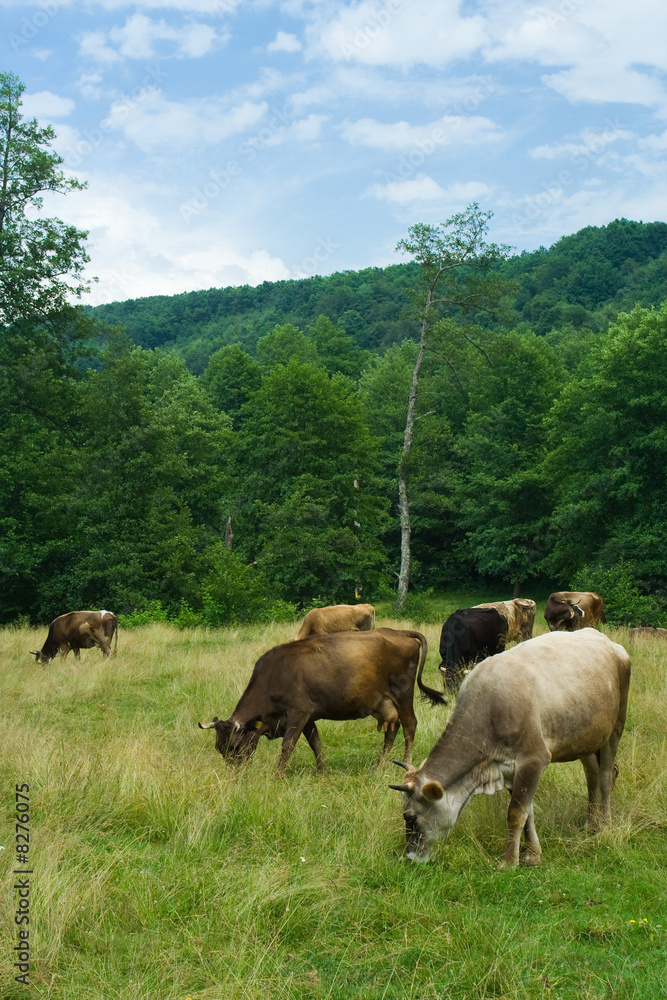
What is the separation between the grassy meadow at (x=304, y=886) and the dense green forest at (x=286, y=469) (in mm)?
14945

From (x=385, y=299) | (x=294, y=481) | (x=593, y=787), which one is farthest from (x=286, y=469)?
(x=385, y=299)

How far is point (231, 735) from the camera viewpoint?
325 inches

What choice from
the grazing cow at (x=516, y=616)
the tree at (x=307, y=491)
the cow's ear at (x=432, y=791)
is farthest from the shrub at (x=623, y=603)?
the cow's ear at (x=432, y=791)

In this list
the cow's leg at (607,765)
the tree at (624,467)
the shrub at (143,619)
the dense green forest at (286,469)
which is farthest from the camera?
the tree at (624,467)

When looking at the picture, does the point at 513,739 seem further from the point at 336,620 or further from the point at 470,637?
the point at 336,620

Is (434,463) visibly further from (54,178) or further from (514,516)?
(54,178)

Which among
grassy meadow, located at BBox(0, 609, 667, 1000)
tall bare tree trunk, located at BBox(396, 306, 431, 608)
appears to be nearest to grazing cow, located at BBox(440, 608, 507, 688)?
grassy meadow, located at BBox(0, 609, 667, 1000)

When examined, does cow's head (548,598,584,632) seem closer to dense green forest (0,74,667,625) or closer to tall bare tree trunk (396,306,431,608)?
dense green forest (0,74,667,625)

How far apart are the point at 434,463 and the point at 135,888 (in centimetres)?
4258

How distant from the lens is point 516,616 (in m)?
14.7

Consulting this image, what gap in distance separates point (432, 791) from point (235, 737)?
3.14m

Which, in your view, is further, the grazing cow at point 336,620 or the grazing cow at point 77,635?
the grazing cow at point 77,635

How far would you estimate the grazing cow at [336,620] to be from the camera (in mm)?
14898

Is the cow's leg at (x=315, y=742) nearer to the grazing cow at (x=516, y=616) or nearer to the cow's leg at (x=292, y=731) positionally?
the cow's leg at (x=292, y=731)
